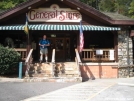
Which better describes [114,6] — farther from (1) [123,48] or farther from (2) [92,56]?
(2) [92,56]

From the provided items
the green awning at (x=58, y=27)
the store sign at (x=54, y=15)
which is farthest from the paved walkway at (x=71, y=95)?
the store sign at (x=54, y=15)

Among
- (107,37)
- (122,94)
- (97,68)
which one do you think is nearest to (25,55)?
(97,68)

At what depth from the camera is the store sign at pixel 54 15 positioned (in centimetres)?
1716

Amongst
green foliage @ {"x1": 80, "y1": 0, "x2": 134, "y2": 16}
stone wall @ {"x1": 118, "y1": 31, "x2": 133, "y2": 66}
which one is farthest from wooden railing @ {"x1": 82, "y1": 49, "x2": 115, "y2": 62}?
green foliage @ {"x1": 80, "y1": 0, "x2": 134, "y2": 16}

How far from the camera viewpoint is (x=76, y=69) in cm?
1593

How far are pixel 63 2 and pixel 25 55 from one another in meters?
4.52

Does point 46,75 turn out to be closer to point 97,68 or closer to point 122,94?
point 97,68

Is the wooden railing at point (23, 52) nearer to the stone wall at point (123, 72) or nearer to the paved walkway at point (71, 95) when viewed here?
the paved walkway at point (71, 95)

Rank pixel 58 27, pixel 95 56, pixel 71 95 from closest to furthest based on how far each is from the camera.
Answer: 1. pixel 71 95
2. pixel 58 27
3. pixel 95 56

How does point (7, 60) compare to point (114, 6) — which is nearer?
point (7, 60)

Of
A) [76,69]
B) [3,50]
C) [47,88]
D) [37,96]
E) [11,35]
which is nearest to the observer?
[37,96]

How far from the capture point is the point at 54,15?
1719 cm

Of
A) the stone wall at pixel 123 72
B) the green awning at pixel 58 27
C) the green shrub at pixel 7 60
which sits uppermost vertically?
the green awning at pixel 58 27

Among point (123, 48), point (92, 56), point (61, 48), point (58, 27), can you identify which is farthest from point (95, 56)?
point (61, 48)
